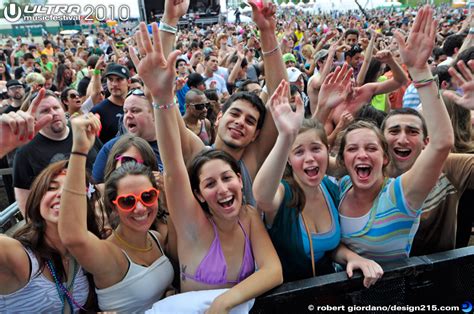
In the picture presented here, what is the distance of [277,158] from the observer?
5.91 feet

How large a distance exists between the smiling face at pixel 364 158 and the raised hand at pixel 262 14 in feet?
3.02

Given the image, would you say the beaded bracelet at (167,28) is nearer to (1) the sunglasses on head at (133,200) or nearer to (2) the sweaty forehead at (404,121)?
(1) the sunglasses on head at (133,200)

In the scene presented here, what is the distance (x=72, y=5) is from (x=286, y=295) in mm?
18005

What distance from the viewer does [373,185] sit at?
6.84ft

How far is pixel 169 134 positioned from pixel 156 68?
311mm

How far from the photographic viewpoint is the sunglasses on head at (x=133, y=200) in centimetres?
191

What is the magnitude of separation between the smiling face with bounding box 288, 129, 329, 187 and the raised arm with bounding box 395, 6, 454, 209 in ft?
1.35

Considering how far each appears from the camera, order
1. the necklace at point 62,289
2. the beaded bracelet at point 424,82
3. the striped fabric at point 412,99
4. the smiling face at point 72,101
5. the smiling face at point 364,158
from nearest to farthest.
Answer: the necklace at point 62,289, the beaded bracelet at point 424,82, the smiling face at point 364,158, the striped fabric at point 412,99, the smiling face at point 72,101

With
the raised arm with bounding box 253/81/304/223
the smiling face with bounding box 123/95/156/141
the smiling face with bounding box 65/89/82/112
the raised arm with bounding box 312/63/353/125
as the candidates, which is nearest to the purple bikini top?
the raised arm with bounding box 253/81/304/223

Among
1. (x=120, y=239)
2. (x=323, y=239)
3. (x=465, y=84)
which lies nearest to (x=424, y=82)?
(x=465, y=84)

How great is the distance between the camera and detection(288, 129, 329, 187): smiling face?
2072 millimetres

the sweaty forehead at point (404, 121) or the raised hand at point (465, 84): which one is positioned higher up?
the raised hand at point (465, 84)

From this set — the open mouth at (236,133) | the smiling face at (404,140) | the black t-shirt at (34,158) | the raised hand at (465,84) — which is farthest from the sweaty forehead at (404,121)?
the black t-shirt at (34,158)

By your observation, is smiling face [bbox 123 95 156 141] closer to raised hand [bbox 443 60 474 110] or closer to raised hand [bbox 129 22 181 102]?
raised hand [bbox 129 22 181 102]
